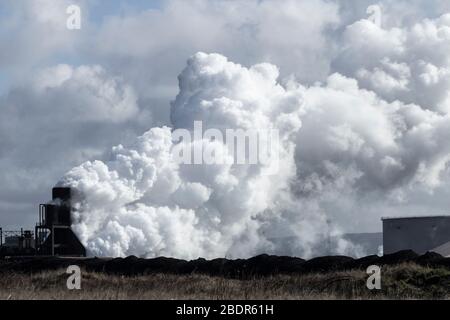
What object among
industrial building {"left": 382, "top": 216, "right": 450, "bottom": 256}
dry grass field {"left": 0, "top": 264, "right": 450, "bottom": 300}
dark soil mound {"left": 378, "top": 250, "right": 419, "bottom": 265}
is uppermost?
industrial building {"left": 382, "top": 216, "right": 450, "bottom": 256}

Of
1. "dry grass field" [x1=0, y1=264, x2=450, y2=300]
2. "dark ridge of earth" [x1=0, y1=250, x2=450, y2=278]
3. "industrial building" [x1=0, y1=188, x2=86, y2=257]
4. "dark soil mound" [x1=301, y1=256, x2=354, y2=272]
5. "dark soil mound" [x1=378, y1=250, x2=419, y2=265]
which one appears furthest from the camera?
"industrial building" [x1=0, y1=188, x2=86, y2=257]

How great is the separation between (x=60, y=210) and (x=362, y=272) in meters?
42.3

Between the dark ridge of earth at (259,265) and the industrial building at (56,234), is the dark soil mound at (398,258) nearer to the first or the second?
the dark ridge of earth at (259,265)

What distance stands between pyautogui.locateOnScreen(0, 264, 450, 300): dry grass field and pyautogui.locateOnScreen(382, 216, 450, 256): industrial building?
4007 cm

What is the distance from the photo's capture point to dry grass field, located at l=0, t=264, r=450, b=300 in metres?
29.9

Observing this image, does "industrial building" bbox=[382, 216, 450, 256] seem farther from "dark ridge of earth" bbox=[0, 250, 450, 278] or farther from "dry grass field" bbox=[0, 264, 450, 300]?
"dry grass field" bbox=[0, 264, 450, 300]

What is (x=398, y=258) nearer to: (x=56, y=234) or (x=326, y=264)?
(x=326, y=264)

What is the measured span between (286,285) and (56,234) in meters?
43.0

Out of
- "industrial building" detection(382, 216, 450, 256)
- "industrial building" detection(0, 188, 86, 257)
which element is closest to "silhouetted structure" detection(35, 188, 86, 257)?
"industrial building" detection(0, 188, 86, 257)
